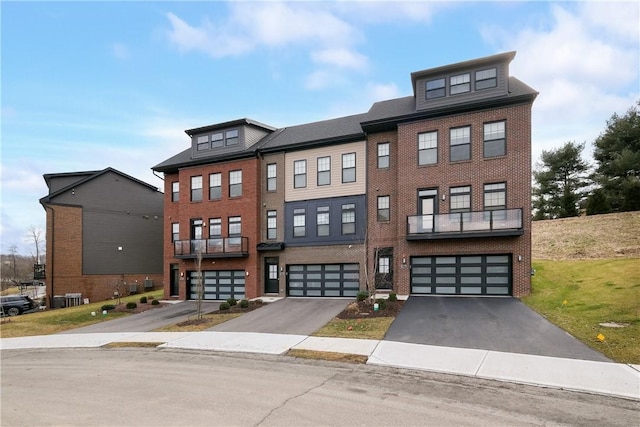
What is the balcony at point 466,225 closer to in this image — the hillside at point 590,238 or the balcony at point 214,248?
the hillside at point 590,238

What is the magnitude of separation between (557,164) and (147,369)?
37152 mm

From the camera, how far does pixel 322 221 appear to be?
22.5 metres

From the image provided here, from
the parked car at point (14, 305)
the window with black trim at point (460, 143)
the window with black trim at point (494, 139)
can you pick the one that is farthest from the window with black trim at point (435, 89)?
the parked car at point (14, 305)

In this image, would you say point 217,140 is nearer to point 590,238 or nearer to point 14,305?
point 14,305

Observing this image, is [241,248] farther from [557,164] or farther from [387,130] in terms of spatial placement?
[557,164]

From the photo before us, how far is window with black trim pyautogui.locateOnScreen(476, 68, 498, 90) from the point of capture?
18.6 meters

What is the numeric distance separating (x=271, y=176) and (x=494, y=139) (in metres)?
12.5

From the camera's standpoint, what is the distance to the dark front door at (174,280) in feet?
87.6

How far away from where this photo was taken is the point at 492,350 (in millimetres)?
10922

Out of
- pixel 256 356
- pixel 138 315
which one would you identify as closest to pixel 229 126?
pixel 138 315

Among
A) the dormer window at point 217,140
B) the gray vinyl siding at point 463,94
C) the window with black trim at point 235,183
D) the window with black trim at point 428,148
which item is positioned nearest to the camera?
the gray vinyl siding at point 463,94

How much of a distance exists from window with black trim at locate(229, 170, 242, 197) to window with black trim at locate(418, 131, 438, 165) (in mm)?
11063

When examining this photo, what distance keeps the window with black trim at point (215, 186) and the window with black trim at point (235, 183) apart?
2.71ft

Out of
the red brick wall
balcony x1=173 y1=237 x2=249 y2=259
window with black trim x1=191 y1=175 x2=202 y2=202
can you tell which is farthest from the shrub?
window with black trim x1=191 y1=175 x2=202 y2=202
